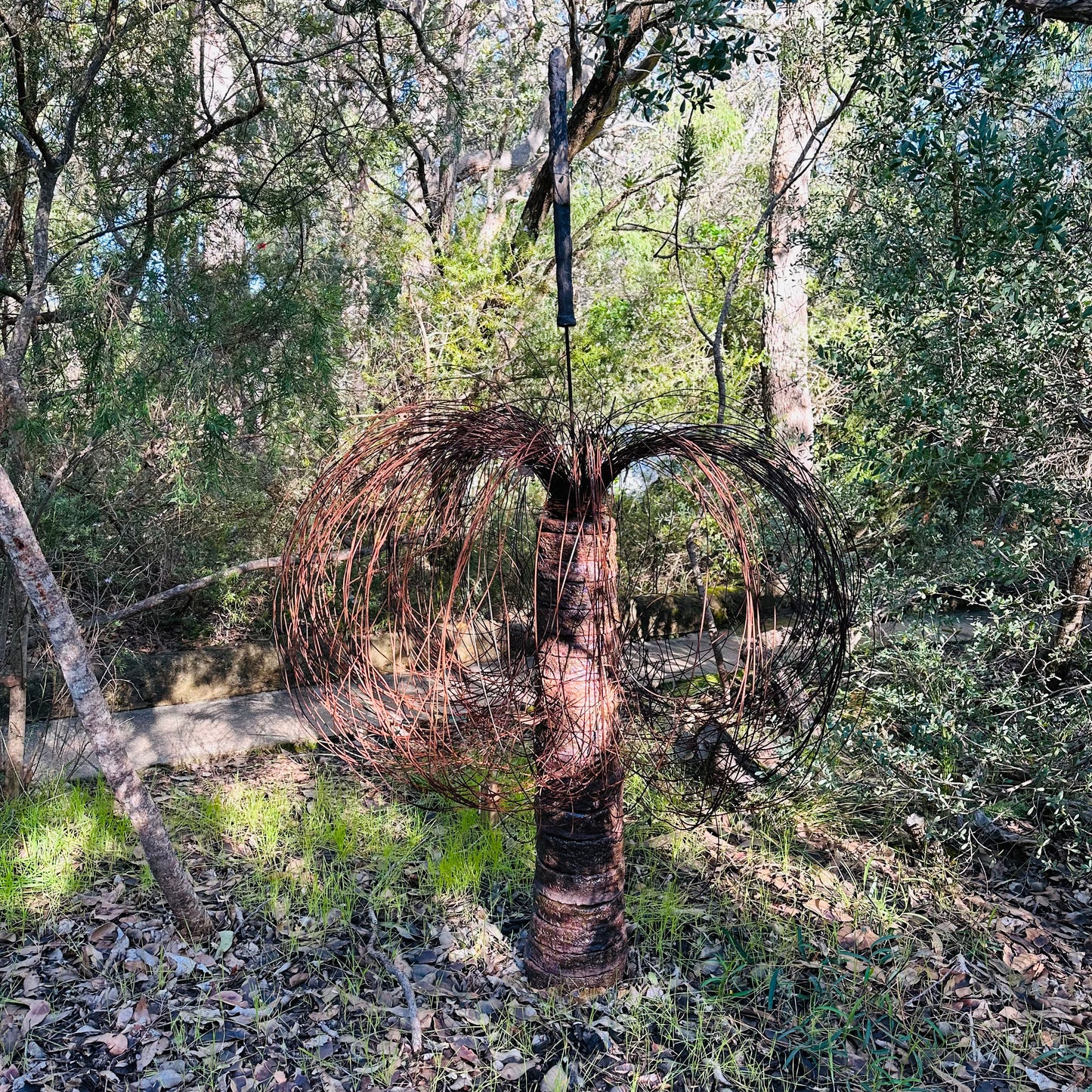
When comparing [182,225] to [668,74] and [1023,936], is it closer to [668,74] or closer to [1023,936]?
[668,74]

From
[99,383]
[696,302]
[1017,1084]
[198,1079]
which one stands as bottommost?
[1017,1084]

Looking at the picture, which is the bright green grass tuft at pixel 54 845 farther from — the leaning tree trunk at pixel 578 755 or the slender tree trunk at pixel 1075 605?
the slender tree trunk at pixel 1075 605

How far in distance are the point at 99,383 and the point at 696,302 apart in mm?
3207

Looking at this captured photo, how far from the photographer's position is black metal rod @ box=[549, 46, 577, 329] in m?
1.76

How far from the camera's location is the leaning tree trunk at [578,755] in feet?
6.93

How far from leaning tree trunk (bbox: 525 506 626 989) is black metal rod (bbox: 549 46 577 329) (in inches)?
18.4

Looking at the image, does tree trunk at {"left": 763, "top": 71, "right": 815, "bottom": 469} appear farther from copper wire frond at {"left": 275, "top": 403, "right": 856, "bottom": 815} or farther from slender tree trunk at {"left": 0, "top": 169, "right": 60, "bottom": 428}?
slender tree trunk at {"left": 0, "top": 169, "right": 60, "bottom": 428}

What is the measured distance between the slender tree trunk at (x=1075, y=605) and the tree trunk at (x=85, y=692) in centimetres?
297

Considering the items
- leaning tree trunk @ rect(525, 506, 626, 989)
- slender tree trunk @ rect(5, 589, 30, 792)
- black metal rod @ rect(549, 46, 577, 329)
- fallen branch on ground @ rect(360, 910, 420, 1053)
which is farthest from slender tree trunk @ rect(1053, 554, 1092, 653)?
slender tree trunk @ rect(5, 589, 30, 792)

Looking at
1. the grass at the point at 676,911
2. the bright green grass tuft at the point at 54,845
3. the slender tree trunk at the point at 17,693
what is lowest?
the grass at the point at 676,911

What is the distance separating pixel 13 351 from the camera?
289 cm

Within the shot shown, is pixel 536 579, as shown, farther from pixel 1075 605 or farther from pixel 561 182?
pixel 1075 605

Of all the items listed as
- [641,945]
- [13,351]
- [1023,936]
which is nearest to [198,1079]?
[641,945]

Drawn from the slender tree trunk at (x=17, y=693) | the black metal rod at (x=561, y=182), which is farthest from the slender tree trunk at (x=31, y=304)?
the black metal rod at (x=561, y=182)
